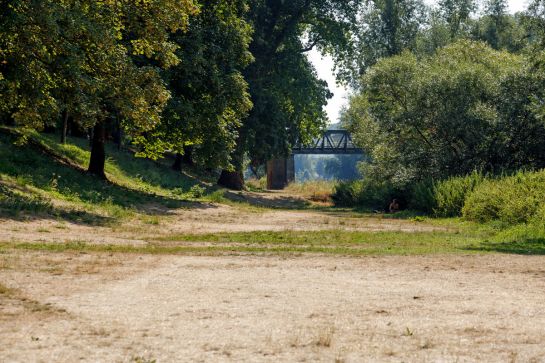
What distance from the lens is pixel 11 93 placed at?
2075cm

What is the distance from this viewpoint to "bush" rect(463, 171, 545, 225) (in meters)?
23.8

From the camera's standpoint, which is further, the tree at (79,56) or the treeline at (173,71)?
the treeline at (173,71)

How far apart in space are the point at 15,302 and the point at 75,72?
43.7 feet

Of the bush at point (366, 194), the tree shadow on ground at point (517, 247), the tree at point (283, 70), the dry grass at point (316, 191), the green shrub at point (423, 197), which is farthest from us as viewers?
the dry grass at point (316, 191)

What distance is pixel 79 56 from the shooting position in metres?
21.0

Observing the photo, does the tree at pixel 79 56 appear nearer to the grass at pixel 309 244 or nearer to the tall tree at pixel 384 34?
the grass at pixel 309 244

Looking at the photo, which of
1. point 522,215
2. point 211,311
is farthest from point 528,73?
point 211,311

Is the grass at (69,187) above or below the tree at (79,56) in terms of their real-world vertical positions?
below

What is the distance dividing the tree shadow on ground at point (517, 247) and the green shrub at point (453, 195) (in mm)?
10829

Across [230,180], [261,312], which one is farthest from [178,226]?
[230,180]

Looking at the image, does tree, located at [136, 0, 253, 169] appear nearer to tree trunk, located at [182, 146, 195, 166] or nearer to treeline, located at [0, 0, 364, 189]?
treeline, located at [0, 0, 364, 189]

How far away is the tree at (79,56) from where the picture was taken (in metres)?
19.6

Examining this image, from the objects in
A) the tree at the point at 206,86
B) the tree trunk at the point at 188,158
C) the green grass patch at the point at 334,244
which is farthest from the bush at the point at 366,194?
the green grass patch at the point at 334,244

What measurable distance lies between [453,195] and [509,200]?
6.46m
